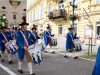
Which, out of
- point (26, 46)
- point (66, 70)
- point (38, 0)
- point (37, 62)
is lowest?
point (66, 70)

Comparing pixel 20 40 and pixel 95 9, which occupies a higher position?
pixel 95 9

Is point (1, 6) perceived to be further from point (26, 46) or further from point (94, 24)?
point (26, 46)

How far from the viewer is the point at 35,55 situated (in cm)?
607

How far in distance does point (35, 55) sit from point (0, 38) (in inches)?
140

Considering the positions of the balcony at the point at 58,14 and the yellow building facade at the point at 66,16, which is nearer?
the yellow building facade at the point at 66,16

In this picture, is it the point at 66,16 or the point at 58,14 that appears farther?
the point at 58,14

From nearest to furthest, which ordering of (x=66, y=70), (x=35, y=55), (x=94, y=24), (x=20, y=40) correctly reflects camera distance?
1. (x=35, y=55)
2. (x=20, y=40)
3. (x=66, y=70)
4. (x=94, y=24)

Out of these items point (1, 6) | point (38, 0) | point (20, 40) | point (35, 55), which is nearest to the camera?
point (35, 55)

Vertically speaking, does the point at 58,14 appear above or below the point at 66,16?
above

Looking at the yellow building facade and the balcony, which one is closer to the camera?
the yellow building facade

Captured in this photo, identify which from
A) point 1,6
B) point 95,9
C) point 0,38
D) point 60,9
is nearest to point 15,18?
point 1,6

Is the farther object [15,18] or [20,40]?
[15,18]

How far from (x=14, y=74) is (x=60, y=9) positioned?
65.1ft

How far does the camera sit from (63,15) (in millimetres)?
24766
